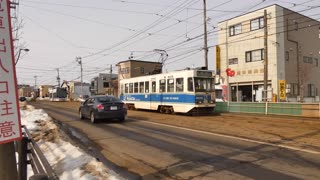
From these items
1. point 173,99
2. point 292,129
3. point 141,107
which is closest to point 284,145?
point 292,129

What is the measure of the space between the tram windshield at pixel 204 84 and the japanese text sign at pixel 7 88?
2155cm

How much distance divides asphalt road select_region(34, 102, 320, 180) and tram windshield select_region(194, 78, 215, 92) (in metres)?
10.6

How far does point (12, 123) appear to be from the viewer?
3.67 meters

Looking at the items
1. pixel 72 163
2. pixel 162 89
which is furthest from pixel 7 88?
pixel 162 89

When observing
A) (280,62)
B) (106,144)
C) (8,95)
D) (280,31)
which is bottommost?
(106,144)

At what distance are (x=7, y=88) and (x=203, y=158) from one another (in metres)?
7.10

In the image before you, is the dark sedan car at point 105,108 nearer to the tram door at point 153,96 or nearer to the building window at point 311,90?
the tram door at point 153,96

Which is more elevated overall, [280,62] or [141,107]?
[280,62]

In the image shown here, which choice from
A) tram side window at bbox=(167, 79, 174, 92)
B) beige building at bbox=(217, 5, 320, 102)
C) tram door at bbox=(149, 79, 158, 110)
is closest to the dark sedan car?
tram side window at bbox=(167, 79, 174, 92)

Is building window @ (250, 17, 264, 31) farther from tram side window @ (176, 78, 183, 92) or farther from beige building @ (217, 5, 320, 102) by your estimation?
tram side window @ (176, 78, 183, 92)

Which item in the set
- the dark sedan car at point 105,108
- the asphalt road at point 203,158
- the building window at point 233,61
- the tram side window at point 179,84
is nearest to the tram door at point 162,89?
the tram side window at point 179,84

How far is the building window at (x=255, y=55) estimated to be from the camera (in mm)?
41031

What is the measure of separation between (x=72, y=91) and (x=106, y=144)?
94.6 metres

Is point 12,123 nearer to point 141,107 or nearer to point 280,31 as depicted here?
point 141,107
